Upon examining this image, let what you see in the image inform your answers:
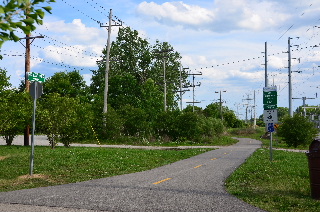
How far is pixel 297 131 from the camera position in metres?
37.2

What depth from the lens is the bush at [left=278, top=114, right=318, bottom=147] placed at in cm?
3722

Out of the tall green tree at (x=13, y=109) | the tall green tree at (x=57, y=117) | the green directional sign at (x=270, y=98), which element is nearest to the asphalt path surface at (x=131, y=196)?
the green directional sign at (x=270, y=98)

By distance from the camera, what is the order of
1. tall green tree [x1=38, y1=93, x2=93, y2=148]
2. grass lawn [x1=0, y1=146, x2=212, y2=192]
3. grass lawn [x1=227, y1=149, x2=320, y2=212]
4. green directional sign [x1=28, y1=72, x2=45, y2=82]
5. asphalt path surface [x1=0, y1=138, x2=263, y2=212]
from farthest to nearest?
1. tall green tree [x1=38, y1=93, x2=93, y2=148]
2. green directional sign [x1=28, y1=72, x2=45, y2=82]
3. grass lawn [x1=0, y1=146, x2=212, y2=192]
4. grass lawn [x1=227, y1=149, x2=320, y2=212]
5. asphalt path surface [x1=0, y1=138, x2=263, y2=212]

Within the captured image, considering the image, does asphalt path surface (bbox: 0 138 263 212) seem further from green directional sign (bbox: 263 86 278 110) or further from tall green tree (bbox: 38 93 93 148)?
tall green tree (bbox: 38 93 93 148)

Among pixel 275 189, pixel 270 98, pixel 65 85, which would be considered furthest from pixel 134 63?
pixel 275 189

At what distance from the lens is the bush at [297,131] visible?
122ft

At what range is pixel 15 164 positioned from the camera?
52.5ft

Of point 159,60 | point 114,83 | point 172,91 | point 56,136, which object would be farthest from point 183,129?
point 159,60

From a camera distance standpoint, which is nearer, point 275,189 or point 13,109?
point 275,189

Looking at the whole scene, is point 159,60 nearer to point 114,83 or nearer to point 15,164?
point 114,83

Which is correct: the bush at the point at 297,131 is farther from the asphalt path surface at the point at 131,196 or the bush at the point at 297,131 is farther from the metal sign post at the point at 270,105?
the asphalt path surface at the point at 131,196

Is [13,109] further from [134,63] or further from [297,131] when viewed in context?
[134,63]

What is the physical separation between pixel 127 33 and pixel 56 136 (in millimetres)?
48807

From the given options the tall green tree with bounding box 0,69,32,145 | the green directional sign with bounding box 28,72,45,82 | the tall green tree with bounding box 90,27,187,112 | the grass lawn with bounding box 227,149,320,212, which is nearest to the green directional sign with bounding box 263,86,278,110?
the grass lawn with bounding box 227,149,320,212
